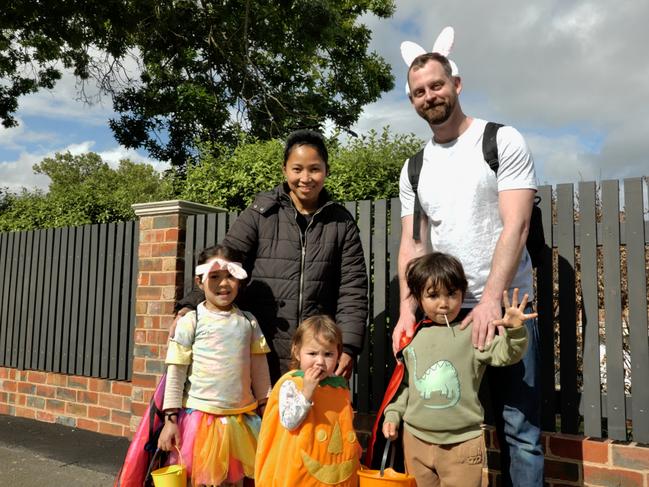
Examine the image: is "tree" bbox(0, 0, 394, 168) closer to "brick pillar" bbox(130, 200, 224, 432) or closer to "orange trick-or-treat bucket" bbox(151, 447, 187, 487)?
"brick pillar" bbox(130, 200, 224, 432)

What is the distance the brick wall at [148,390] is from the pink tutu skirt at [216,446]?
1.35 meters

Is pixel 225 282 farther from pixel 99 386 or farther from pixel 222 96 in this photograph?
pixel 222 96

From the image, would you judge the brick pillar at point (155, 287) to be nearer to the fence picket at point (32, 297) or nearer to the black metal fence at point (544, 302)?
the black metal fence at point (544, 302)

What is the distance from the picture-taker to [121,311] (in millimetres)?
5664

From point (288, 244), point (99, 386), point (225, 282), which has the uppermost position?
point (288, 244)

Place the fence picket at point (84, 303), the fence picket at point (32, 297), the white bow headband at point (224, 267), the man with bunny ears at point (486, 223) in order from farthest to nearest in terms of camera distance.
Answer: the fence picket at point (32, 297), the fence picket at point (84, 303), the white bow headband at point (224, 267), the man with bunny ears at point (486, 223)

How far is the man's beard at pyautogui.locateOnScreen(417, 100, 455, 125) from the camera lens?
8.58 ft

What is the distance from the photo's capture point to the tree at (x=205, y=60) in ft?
34.7

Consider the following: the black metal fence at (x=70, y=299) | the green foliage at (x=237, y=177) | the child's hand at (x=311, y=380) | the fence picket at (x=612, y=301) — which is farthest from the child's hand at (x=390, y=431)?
the black metal fence at (x=70, y=299)

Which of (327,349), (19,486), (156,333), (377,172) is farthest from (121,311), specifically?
(327,349)

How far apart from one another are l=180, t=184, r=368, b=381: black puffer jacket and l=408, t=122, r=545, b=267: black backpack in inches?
16.9

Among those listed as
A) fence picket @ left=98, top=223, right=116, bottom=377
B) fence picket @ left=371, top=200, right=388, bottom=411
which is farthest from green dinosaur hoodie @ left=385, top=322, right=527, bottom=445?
fence picket @ left=98, top=223, right=116, bottom=377

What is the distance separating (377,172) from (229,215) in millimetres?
1436

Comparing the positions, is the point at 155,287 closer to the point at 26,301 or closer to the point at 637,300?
the point at 26,301
